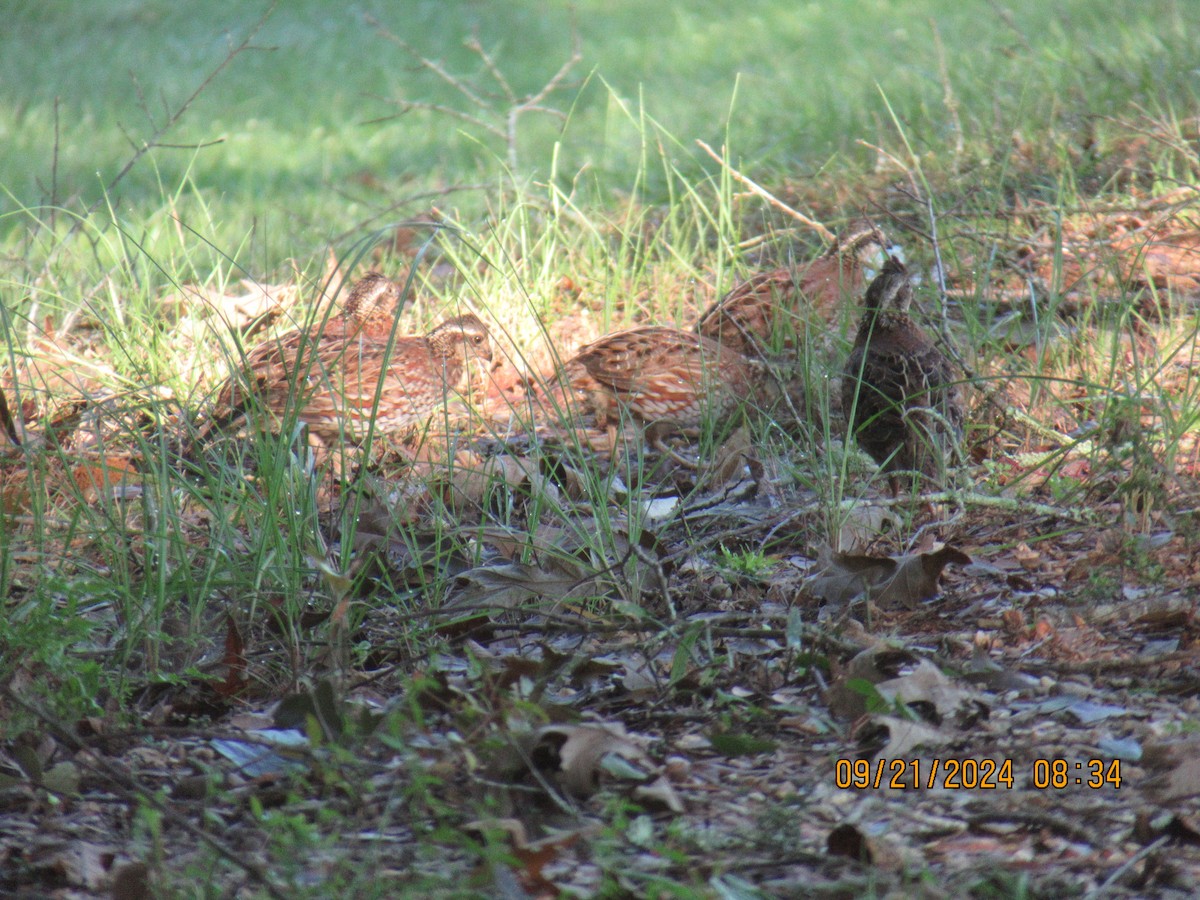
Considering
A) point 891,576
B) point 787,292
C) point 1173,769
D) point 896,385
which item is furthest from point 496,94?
point 1173,769

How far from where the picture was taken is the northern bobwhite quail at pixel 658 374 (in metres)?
5.00

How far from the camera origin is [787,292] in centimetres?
546

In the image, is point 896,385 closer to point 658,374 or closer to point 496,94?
point 658,374

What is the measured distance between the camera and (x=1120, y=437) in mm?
3457

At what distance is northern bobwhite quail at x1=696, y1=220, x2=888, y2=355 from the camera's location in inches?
209

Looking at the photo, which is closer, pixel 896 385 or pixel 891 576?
pixel 891 576

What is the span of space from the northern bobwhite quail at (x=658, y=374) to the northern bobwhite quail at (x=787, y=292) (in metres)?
0.15

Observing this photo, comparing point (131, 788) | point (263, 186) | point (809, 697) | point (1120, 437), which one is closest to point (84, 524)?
point (131, 788)

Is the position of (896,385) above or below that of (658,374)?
above

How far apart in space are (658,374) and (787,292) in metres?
0.83

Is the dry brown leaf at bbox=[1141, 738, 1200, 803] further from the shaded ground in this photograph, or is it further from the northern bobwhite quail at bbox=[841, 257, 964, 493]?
the northern bobwhite quail at bbox=[841, 257, 964, 493]

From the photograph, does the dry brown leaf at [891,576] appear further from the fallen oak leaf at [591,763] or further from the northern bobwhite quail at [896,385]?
the fallen oak leaf at [591,763]

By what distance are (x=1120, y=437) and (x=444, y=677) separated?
1984 millimetres
